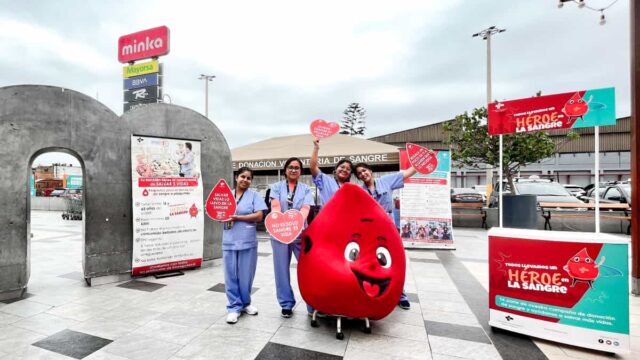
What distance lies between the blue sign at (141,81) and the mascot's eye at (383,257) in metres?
11.3

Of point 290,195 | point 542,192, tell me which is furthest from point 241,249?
point 542,192

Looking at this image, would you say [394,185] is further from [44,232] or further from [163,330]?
[44,232]

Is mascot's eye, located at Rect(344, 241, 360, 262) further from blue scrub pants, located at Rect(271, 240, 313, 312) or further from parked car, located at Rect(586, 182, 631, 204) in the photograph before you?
parked car, located at Rect(586, 182, 631, 204)

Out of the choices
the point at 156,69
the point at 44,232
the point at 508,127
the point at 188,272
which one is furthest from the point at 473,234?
the point at 44,232

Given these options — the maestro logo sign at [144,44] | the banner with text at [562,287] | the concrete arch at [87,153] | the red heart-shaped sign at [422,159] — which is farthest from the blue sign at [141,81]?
the banner with text at [562,287]

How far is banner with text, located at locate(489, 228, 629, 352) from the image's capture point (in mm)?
2492

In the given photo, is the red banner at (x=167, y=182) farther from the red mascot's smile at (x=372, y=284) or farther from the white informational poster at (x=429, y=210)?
the white informational poster at (x=429, y=210)

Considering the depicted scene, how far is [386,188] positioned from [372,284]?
116 centimetres

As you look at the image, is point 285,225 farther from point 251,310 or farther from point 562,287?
point 562,287

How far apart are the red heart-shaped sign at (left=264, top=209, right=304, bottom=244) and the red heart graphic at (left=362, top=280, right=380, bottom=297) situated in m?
0.72

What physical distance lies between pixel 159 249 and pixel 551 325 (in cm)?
482

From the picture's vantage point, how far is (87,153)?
4.22 meters

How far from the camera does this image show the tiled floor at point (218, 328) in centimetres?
253

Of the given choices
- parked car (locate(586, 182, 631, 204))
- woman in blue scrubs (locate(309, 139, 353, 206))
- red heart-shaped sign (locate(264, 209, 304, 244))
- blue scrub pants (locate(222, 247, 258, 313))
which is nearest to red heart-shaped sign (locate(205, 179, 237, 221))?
blue scrub pants (locate(222, 247, 258, 313))
